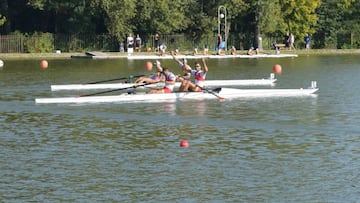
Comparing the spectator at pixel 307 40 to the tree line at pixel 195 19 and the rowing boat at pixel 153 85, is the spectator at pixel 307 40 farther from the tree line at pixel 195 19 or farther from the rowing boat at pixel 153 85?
the rowing boat at pixel 153 85

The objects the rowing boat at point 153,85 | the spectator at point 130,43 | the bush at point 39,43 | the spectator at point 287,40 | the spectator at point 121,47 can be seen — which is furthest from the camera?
the spectator at point 287,40

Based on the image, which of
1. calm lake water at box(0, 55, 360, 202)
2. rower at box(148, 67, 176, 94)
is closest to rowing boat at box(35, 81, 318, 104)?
rower at box(148, 67, 176, 94)

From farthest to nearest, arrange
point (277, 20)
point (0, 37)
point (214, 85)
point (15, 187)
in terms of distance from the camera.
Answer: point (277, 20), point (0, 37), point (214, 85), point (15, 187)

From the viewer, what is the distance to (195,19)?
68.2 meters

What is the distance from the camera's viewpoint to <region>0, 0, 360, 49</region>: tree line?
6438 cm

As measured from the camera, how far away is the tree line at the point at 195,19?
6438 cm

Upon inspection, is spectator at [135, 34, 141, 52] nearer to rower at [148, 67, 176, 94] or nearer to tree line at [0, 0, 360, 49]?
tree line at [0, 0, 360, 49]

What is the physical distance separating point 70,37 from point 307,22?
19389 mm

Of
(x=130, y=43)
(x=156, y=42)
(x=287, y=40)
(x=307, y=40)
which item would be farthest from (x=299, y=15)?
(x=130, y=43)

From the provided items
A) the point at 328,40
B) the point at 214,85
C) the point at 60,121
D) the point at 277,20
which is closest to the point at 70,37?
the point at 277,20

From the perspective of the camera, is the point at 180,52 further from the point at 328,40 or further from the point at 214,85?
the point at 214,85

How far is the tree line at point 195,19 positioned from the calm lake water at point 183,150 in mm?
30911

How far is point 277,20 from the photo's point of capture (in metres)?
68.5

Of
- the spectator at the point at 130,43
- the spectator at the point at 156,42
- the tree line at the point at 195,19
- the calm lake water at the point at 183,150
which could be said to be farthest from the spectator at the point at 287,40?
the calm lake water at the point at 183,150
